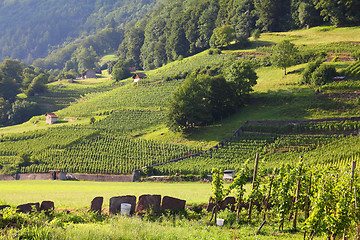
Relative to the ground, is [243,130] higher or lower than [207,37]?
lower

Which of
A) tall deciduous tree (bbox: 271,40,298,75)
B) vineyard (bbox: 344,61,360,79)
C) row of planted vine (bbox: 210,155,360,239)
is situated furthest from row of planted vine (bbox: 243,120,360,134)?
row of planted vine (bbox: 210,155,360,239)

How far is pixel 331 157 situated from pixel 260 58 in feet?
151

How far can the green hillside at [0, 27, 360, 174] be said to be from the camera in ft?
144

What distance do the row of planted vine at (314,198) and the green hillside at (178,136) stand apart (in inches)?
935

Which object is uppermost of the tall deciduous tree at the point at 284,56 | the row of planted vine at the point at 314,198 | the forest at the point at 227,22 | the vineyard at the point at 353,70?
the forest at the point at 227,22

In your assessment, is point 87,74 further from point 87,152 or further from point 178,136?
point 178,136

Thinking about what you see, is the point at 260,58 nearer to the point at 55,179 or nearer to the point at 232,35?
the point at 232,35

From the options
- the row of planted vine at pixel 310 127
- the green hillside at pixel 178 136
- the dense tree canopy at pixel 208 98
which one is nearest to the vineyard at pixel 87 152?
the green hillside at pixel 178 136

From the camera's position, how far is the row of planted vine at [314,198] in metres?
12.0

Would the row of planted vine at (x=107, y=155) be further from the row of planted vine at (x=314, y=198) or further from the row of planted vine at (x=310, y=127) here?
the row of planted vine at (x=314, y=198)

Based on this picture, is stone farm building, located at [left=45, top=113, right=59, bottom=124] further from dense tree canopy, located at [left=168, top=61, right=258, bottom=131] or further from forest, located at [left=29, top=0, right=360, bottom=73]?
forest, located at [left=29, top=0, right=360, bottom=73]

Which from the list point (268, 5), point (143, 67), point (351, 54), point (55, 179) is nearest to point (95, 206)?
point (55, 179)

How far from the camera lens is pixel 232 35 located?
96.1m

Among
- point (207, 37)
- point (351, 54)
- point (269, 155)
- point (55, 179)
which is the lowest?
point (55, 179)
